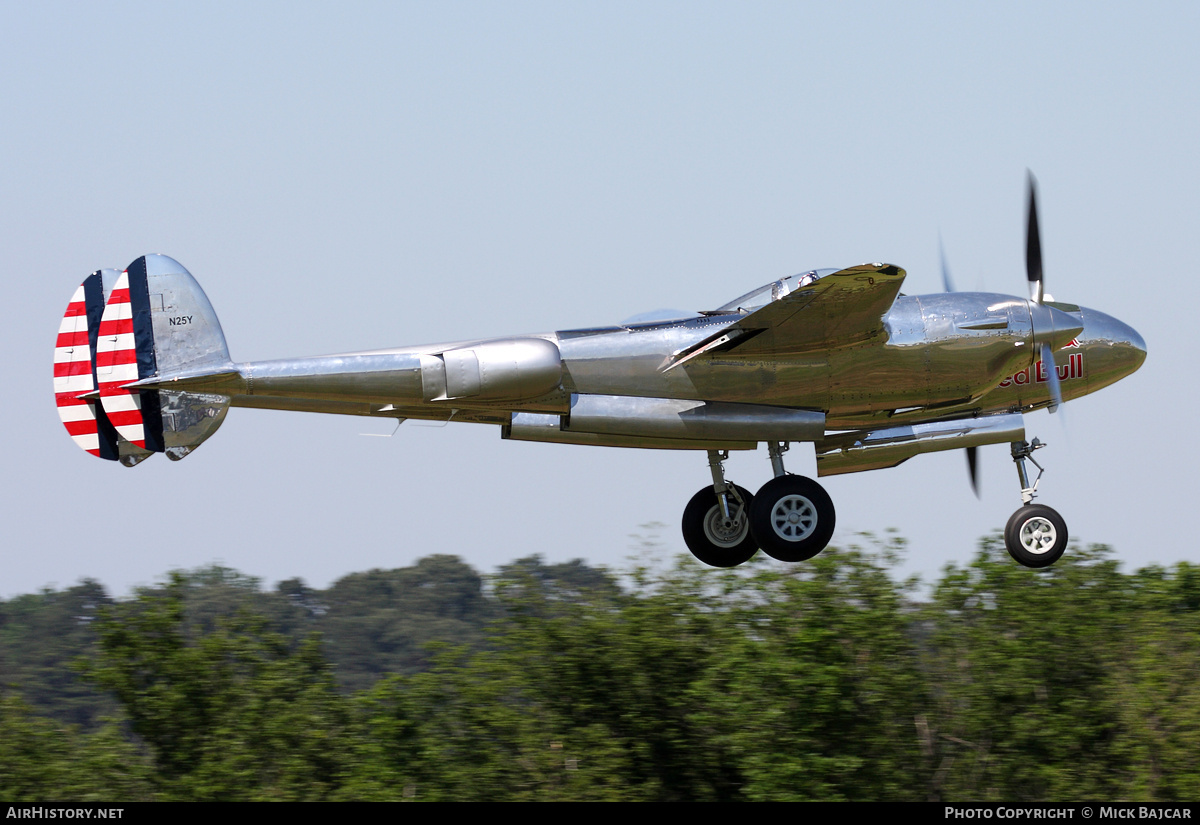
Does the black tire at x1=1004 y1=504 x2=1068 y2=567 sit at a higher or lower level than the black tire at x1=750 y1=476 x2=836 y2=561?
lower

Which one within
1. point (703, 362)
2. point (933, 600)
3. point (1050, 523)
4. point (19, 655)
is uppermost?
point (703, 362)

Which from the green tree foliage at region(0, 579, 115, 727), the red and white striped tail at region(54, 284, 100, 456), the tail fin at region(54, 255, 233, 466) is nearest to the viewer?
the tail fin at region(54, 255, 233, 466)

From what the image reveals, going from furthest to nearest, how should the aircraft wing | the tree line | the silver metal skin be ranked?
1. the tree line
2. the silver metal skin
3. the aircraft wing

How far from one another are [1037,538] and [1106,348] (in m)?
2.43

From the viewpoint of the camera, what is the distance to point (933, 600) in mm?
41062

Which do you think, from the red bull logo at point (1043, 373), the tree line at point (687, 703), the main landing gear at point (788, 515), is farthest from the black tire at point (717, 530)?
the tree line at point (687, 703)

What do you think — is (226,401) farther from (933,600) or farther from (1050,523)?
(933,600)

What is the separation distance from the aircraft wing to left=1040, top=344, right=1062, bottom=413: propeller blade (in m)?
2.04

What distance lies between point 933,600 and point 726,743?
31.1 ft

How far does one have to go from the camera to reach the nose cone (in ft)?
54.4

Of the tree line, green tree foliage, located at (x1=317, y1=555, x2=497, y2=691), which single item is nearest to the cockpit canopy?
the tree line

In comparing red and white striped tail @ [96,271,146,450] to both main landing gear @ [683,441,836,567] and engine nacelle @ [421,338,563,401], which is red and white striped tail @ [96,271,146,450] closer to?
engine nacelle @ [421,338,563,401]

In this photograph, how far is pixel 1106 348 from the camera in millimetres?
16609
